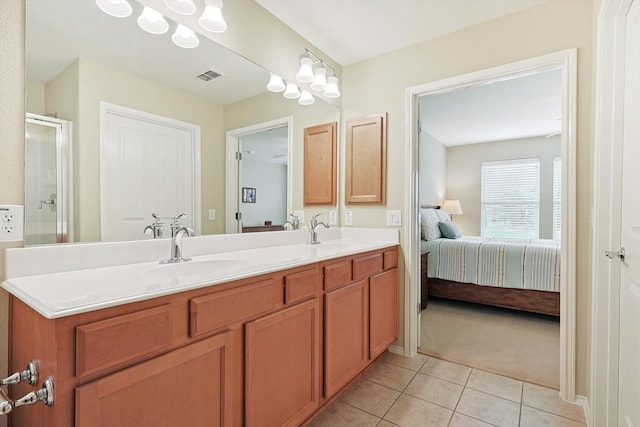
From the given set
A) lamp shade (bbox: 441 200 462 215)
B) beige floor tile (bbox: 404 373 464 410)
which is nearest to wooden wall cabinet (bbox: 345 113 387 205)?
beige floor tile (bbox: 404 373 464 410)

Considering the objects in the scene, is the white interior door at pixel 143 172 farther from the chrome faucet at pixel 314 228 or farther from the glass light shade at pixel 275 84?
the chrome faucet at pixel 314 228

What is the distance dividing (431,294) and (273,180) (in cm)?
258

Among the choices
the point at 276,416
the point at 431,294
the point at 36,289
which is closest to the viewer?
the point at 36,289

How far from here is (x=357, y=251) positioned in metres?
1.87

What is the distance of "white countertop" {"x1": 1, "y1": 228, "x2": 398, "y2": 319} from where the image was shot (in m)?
0.81

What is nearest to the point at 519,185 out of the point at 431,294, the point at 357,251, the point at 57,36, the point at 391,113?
the point at 431,294

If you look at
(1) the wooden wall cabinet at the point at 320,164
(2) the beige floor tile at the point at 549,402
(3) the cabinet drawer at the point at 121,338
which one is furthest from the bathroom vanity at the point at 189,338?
(2) the beige floor tile at the point at 549,402

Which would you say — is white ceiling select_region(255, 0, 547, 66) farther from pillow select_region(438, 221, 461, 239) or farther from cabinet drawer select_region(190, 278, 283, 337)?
pillow select_region(438, 221, 461, 239)

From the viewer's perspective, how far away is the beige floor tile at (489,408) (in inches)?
64.8

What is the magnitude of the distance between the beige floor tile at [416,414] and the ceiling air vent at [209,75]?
205 cm

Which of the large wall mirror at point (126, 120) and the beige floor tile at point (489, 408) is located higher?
the large wall mirror at point (126, 120)

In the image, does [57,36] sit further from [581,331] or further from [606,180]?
[581,331]

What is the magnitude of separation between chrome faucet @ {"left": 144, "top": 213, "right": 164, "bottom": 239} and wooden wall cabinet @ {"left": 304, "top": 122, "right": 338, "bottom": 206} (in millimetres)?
1127

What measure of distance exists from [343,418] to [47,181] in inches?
67.8
